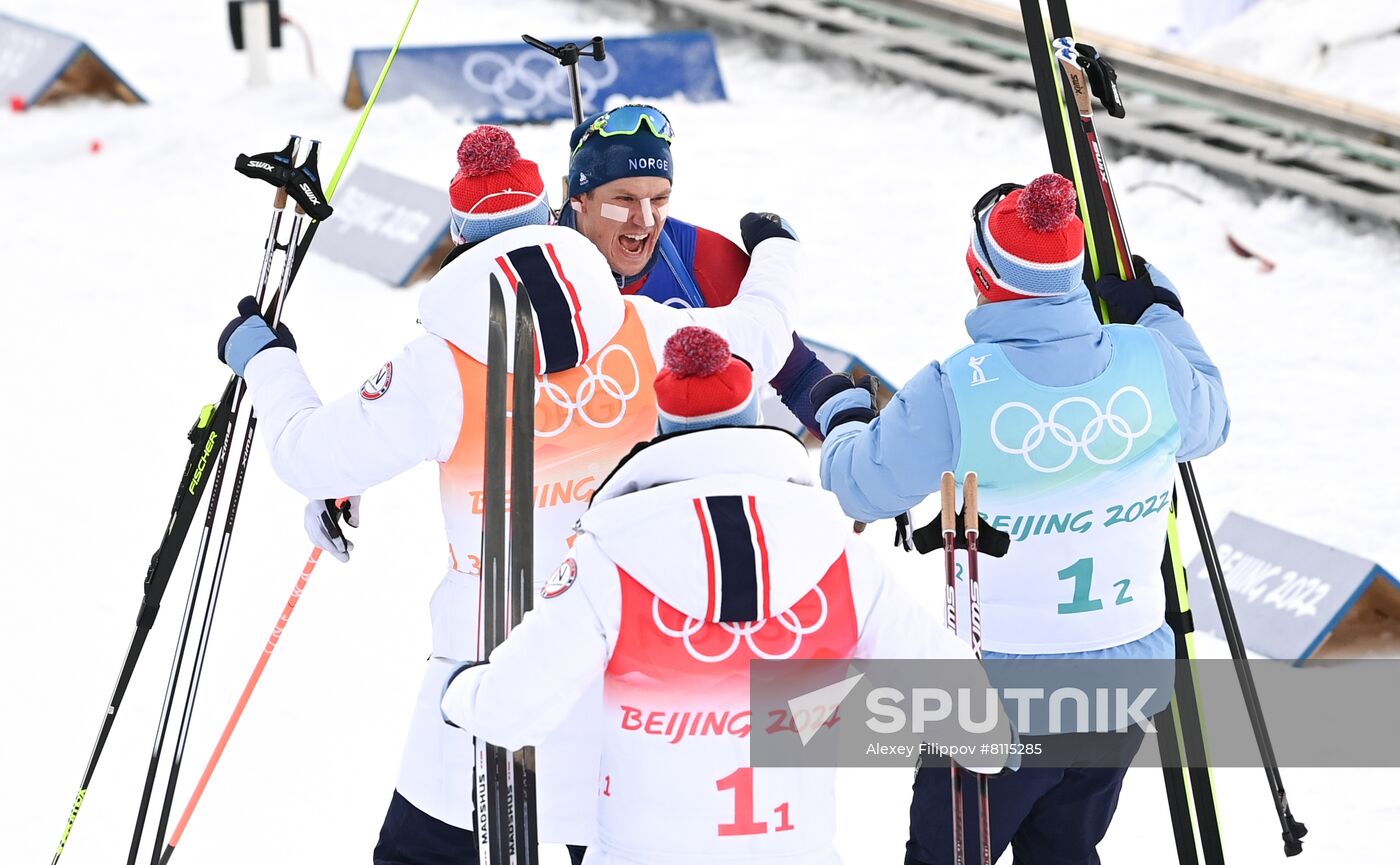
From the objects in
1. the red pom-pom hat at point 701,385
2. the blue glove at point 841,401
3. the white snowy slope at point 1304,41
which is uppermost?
the white snowy slope at point 1304,41

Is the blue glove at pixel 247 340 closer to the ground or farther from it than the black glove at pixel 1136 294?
closer to the ground

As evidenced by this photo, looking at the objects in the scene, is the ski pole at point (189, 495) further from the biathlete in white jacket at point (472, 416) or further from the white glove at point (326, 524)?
the biathlete in white jacket at point (472, 416)

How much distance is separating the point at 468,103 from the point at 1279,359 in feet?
15.4

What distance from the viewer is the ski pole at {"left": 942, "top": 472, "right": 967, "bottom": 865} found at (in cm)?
283

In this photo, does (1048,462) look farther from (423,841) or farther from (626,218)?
(423,841)

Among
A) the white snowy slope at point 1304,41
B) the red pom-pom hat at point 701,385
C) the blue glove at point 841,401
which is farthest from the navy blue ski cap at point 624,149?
the white snowy slope at point 1304,41

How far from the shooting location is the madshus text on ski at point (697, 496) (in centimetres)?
253

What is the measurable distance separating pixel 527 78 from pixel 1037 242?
7.11 m

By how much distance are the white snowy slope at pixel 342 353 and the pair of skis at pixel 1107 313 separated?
700 mm

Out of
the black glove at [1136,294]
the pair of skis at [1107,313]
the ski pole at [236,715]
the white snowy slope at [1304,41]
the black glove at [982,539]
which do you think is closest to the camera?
the black glove at [982,539]

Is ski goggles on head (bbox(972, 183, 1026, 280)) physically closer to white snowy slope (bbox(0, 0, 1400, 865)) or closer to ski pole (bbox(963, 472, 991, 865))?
ski pole (bbox(963, 472, 991, 865))

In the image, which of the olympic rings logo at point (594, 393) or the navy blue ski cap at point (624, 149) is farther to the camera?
the navy blue ski cap at point (624, 149)

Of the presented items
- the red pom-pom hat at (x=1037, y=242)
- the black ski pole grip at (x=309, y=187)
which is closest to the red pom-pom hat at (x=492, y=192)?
the black ski pole grip at (x=309, y=187)

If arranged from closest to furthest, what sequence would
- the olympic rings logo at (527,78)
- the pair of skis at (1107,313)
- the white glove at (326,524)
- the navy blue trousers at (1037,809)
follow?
the navy blue trousers at (1037,809) < the white glove at (326,524) < the pair of skis at (1107,313) < the olympic rings logo at (527,78)
